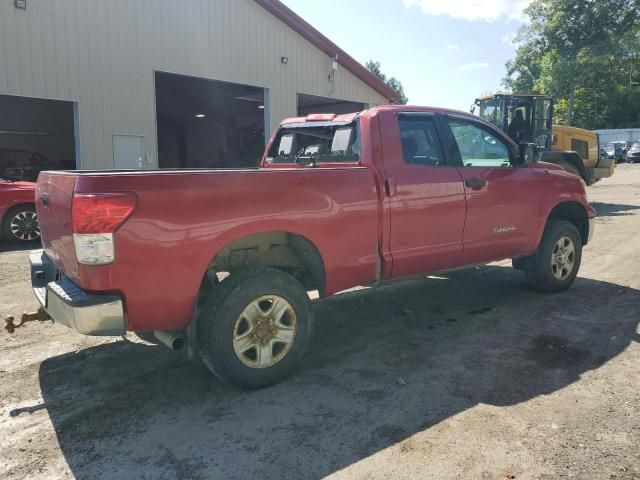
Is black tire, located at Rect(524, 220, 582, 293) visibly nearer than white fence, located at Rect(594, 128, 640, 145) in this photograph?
Yes

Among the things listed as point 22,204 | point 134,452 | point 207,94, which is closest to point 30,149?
point 207,94

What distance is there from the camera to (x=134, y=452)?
2.92m

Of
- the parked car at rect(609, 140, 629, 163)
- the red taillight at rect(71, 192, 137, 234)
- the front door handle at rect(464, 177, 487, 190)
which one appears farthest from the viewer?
the parked car at rect(609, 140, 629, 163)

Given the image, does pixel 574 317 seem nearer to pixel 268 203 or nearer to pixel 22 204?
pixel 268 203

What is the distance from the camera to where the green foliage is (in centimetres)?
4069

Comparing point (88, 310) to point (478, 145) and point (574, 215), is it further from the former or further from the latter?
point (574, 215)

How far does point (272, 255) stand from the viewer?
3.94 meters

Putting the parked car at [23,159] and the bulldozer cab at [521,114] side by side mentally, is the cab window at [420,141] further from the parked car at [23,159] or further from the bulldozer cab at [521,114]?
the parked car at [23,159]

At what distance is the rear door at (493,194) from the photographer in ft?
16.3

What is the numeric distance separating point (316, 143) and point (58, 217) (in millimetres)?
2538

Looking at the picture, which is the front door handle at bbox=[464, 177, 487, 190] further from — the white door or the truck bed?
the white door

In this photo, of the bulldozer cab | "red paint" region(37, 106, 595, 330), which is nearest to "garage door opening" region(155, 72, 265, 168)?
the bulldozer cab

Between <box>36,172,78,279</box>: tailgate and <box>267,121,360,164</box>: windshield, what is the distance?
2.24 m

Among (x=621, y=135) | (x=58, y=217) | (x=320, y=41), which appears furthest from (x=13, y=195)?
(x=621, y=135)
